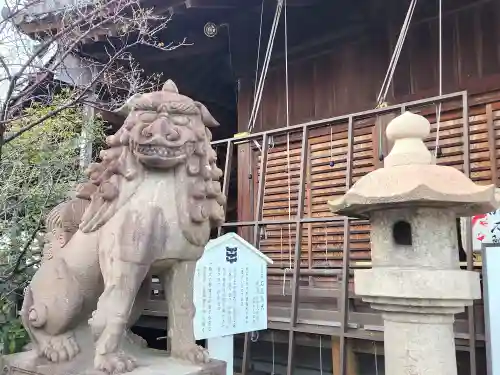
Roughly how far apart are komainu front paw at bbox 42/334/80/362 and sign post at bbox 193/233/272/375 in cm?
163

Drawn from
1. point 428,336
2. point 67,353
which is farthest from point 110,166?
point 428,336

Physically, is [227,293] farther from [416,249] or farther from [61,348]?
[61,348]

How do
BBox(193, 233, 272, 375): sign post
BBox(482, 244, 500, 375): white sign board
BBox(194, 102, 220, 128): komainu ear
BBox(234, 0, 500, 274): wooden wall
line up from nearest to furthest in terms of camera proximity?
1. BBox(194, 102, 220, 128): komainu ear
2. BBox(482, 244, 500, 375): white sign board
3. BBox(193, 233, 272, 375): sign post
4. BBox(234, 0, 500, 274): wooden wall

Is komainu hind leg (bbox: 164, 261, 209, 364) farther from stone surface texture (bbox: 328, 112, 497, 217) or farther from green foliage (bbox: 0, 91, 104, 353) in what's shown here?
green foliage (bbox: 0, 91, 104, 353)

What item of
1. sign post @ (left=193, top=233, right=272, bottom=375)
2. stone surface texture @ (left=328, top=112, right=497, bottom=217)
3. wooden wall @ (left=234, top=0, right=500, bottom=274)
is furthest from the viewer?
wooden wall @ (left=234, top=0, right=500, bottom=274)

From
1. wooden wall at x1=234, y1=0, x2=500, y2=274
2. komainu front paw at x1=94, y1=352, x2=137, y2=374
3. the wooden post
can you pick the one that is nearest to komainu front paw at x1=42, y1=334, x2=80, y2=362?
komainu front paw at x1=94, y1=352, x2=137, y2=374

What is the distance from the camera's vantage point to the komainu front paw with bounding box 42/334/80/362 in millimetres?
2436

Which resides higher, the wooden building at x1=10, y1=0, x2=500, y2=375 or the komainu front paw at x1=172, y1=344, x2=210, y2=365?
the wooden building at x1=10, y1=0, x2=500, y2=375

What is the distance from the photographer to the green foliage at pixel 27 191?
5750mm

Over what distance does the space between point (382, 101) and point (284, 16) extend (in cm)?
202

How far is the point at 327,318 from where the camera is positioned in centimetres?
526

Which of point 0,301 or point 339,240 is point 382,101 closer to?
point 339,240

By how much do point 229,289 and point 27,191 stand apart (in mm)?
3231

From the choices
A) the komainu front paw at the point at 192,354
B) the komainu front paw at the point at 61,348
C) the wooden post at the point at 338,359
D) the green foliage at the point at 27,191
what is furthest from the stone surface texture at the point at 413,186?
the green foliage at the point at 27,191
